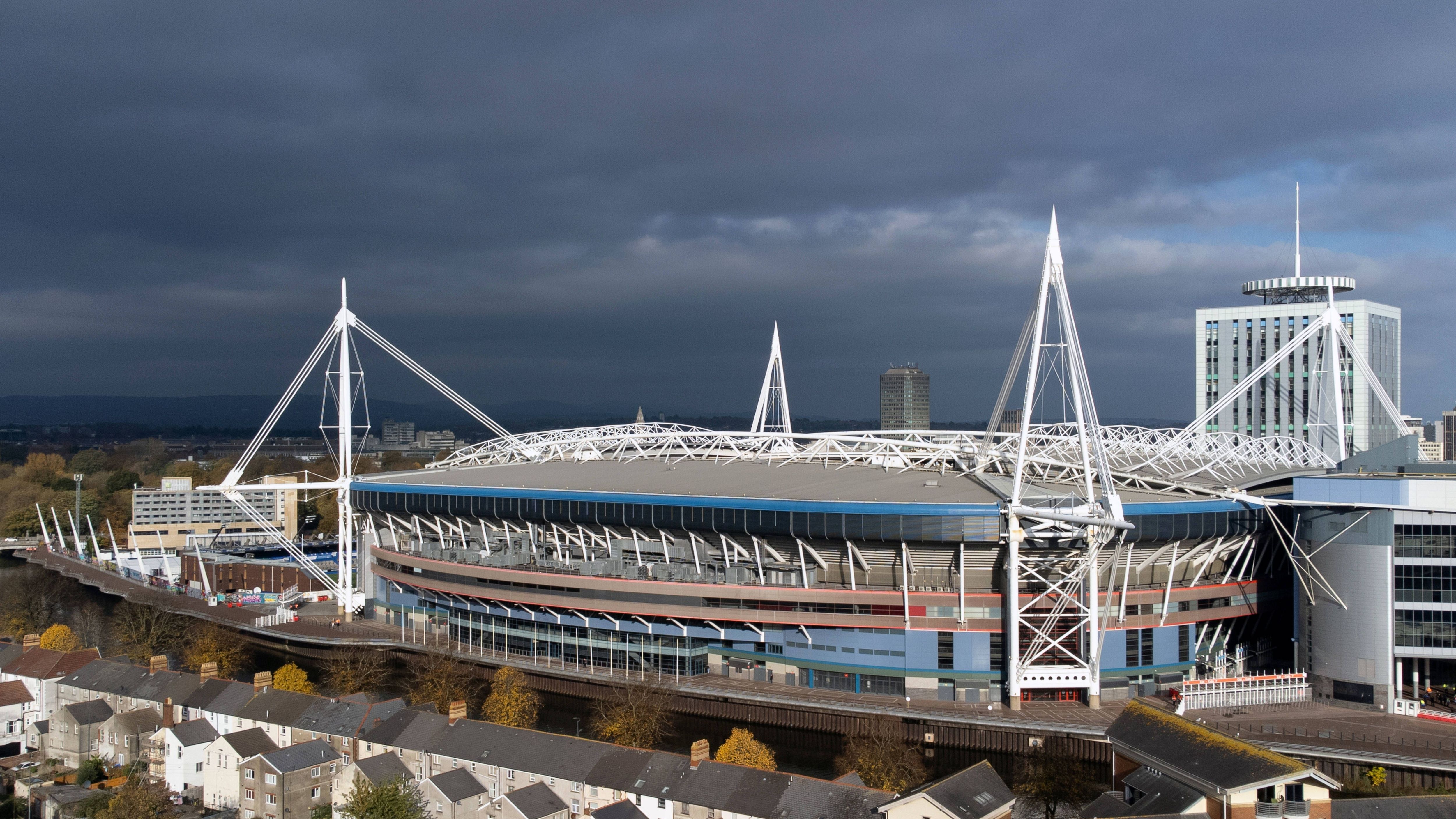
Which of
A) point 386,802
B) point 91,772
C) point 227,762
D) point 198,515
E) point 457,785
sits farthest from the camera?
point 198,515

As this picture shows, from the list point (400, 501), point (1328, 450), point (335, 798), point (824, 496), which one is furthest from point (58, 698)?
point (1328, 450)

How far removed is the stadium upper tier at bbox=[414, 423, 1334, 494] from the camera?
6419 centimetres

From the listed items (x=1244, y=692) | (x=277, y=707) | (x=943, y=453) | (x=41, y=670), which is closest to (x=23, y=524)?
(x=41, y=670)

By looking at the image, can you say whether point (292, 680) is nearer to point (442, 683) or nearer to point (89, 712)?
point (442, 683)

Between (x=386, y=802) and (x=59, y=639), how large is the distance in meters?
41.1

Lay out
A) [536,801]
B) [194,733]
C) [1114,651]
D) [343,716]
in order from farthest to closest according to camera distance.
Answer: [1114,651] → [343,716] → [194,733] → [536,801]

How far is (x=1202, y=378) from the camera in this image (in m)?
111

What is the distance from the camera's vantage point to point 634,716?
49.8 metres

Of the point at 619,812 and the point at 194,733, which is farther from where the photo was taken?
the point at 194,733

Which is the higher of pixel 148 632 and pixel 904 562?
pixel 904 562

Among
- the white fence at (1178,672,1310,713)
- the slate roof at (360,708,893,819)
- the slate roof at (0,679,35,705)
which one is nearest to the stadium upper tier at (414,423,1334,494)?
the white fence at (1178,672,1310,713)

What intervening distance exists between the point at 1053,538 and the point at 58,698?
50.0 m

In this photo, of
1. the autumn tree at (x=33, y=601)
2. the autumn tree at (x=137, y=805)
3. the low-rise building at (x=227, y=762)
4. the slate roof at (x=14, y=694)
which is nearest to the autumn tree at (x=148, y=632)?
the autumn tree at (x=33, y=601)

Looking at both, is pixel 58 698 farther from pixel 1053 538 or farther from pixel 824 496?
pixel 1053 538
